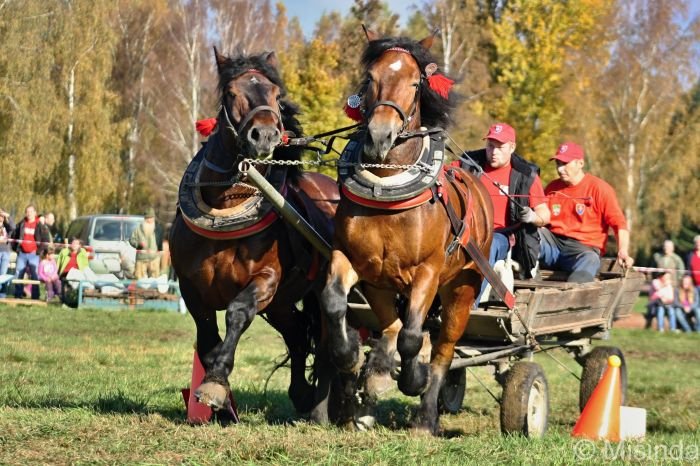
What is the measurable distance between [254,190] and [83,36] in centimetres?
2252

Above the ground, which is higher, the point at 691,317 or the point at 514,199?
the point at 514,199

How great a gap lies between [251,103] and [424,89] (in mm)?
1003

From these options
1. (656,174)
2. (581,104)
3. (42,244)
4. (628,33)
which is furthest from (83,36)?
(656,174)

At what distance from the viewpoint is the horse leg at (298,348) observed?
708cm

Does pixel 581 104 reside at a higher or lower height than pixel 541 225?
higher

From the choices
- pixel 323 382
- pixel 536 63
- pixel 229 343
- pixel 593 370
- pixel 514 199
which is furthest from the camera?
pixel 536 63

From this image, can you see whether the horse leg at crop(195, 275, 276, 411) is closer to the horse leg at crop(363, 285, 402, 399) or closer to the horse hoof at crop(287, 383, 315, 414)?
the horse leg at crop(363, 285, 402, 399)

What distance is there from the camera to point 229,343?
Answer: 577 centimetres

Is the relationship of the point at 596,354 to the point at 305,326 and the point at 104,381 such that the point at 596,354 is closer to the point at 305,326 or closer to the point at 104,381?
the point at 305,326

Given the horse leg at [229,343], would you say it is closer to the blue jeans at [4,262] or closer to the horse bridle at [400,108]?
the horse bridle at [400,108]

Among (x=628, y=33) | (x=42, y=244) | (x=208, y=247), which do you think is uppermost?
(x=628, y=33)

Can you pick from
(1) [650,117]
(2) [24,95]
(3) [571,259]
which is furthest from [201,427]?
(1) [650,117]

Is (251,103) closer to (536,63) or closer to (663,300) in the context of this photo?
(663,300)

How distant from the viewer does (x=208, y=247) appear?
19.7 feet
